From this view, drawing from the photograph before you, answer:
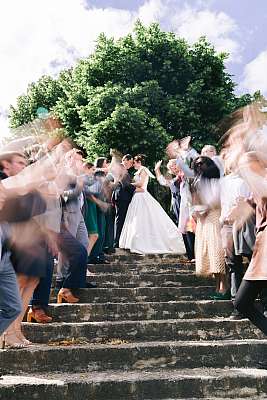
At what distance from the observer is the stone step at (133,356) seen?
450cm

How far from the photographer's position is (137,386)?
411 centimetres

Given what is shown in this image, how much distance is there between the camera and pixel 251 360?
4.79m

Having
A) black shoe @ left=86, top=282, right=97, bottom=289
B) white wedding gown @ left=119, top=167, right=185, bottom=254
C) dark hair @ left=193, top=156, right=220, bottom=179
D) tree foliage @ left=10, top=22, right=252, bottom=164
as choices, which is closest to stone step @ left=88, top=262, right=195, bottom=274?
black shoe @ left=86, top=282, right=97, bottom=289

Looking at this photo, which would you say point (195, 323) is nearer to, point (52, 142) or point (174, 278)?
point (174, 278)

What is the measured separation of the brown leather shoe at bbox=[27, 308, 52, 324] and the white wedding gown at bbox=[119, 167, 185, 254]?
4.35 metres

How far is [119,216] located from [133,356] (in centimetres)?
561

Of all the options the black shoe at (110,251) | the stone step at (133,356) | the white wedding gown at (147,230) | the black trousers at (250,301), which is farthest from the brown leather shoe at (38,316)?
the white wedding gown at (147,230)

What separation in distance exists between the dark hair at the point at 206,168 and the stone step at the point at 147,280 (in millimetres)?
1348

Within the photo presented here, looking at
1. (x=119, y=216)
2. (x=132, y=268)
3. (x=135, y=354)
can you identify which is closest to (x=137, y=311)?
(x=135, y=354)

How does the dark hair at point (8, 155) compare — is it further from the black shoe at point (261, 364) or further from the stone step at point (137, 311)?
the black shoe at point (261, 364)

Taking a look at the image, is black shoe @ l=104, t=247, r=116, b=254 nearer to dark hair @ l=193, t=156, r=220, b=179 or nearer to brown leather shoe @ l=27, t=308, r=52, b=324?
dark hair @ l=193, t=156, r=220, b=179

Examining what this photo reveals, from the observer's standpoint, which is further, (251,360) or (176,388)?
(251,360)

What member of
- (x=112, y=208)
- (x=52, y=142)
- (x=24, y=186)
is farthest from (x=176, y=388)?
(x=112, y=208)

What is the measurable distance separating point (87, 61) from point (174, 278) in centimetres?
1713
